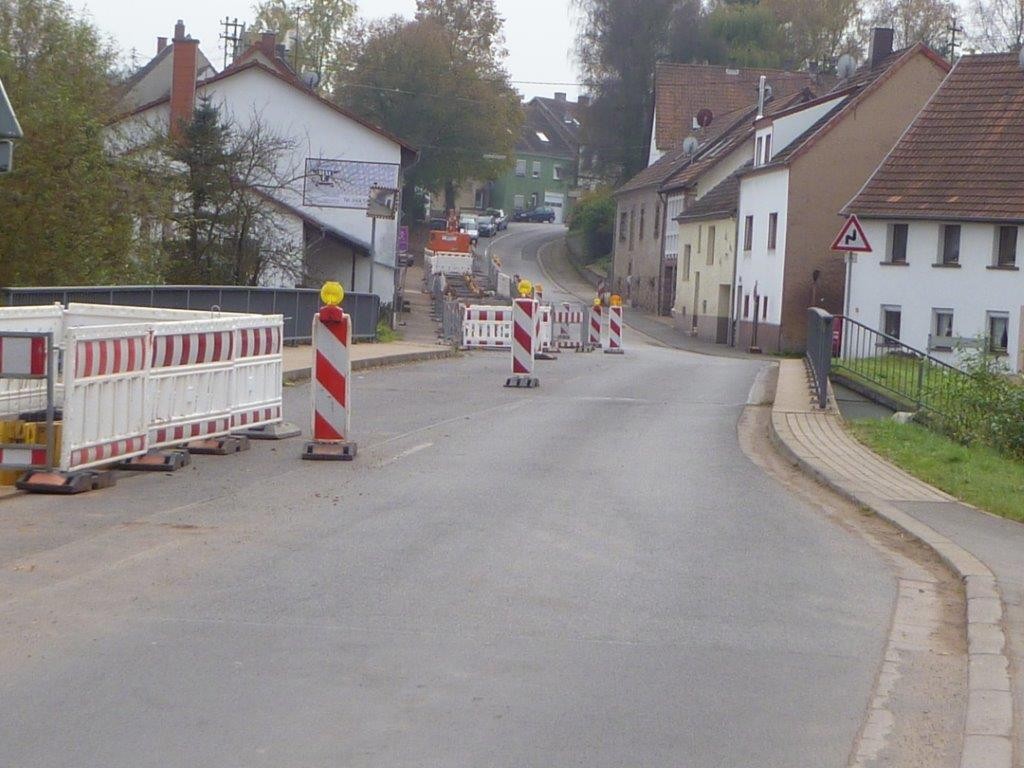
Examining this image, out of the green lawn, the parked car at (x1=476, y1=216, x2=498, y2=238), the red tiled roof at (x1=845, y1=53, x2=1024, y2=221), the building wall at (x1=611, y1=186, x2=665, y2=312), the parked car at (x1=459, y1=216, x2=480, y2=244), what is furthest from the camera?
the parked car at (x1=476, y1=216, x2=498, y2=238)

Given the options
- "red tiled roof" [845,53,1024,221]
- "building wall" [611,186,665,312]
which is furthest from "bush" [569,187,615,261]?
"red tiled roof" [845,53,1024,221]

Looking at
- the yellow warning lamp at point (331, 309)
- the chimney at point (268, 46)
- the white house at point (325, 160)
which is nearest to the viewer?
the yellow warning lamp at point (331, 309)

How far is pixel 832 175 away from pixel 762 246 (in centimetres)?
420

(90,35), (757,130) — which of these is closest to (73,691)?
(90,35)

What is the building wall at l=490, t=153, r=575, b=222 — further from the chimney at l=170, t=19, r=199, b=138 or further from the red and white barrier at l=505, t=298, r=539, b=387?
the red and white barrier at l=505, t=298, r=539, b=387

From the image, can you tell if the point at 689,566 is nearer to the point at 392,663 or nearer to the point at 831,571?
the point at 831,571

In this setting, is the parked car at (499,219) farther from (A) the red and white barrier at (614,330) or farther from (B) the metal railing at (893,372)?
(B) the metal railing at (893,372)

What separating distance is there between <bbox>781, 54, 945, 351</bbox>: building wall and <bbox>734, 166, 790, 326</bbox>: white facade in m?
0.45

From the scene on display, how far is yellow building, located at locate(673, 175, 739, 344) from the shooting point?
60969mm

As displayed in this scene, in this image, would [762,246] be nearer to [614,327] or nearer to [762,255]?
[762,255]

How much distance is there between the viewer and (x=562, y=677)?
6410 mm

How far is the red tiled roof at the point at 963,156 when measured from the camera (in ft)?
149

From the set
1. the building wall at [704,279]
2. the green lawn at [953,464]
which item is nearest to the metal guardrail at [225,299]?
the green lawn at [953,464]

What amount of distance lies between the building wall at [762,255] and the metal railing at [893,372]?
2982 cm
